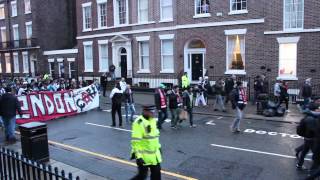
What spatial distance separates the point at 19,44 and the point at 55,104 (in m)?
29.5

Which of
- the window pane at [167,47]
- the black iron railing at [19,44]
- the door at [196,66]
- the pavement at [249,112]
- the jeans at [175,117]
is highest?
the black iron railing at [19,44]

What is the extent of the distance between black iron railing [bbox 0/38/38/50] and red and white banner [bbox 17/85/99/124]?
24192mm

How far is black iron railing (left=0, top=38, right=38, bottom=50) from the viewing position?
1654 inches

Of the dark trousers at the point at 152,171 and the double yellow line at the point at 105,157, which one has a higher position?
the dark trousers at the point at 152,171

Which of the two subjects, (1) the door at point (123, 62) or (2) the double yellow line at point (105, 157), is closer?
(2) the double yellow line at point (105, 157)

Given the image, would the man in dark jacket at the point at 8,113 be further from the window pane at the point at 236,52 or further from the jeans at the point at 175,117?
the window pane at the point at 236,52

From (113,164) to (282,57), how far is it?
15500 millimetres

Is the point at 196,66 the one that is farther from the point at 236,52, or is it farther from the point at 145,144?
the point at 145,144

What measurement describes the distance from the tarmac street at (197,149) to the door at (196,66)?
33.4 ft

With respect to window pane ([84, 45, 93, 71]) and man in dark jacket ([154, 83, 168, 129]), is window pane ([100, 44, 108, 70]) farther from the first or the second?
man in dark jacket ([154, 83, 168, 129])

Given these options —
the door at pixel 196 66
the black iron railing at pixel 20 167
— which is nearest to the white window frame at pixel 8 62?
the door at pixel 196 66

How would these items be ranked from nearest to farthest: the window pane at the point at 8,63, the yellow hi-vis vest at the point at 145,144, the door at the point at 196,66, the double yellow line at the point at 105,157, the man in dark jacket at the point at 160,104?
the yellow hi-vis vest at the point at 145,144
the double yellow line at the point at 105,157
the man in dark jacket at the point at 160,104
the door at the point at 196,66
the window pane at the point at 8,63

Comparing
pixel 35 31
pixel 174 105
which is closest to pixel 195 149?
pixel 174 105

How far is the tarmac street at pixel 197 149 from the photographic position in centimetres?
910
